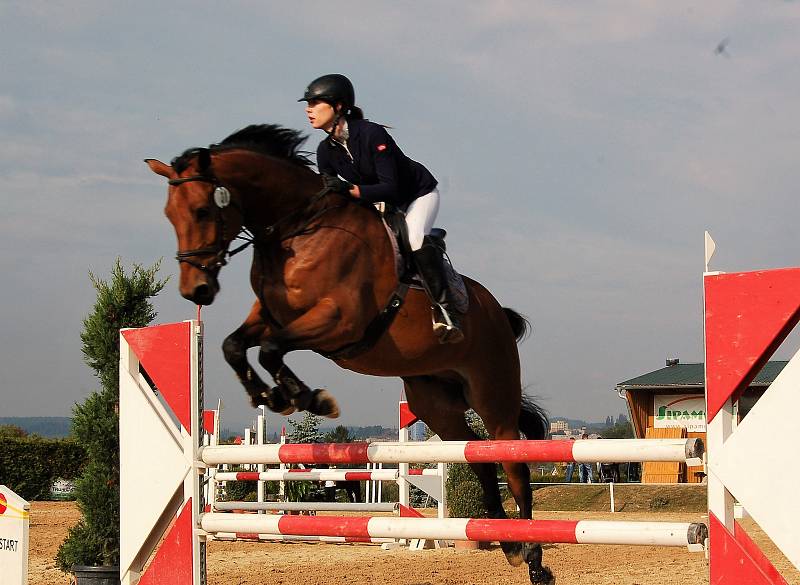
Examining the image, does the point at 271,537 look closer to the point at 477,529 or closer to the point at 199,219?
Answer: the point at 199,219

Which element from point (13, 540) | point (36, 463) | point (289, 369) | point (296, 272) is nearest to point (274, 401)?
point (289, 369)

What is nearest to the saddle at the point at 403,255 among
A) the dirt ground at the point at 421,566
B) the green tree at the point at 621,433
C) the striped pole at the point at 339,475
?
the dirt ground at the point at 421,566

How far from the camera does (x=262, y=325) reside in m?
3.90

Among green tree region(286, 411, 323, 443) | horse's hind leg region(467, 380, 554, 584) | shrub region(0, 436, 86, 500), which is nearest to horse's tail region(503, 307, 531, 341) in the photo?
horse's hind leg region(467, 380, 554, 584)

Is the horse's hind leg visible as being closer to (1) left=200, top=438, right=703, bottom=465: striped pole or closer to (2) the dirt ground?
(1) left=200, top=438, right=703, bottom=465: striped pole

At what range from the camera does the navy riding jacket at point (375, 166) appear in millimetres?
3996

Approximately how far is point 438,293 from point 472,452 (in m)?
1.04

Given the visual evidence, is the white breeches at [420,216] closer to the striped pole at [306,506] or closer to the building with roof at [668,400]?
the striped pole at [306,506]

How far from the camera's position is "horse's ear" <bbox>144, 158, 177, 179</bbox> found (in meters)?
3.73

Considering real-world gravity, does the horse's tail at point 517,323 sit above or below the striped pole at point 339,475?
above

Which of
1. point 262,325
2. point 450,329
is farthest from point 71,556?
point 450,329

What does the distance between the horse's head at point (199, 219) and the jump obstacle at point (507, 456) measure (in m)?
0.19

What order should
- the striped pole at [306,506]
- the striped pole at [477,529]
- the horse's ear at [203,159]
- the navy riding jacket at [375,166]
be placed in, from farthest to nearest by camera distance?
the striped pole at [306,506] < the navy riding jacket at [375,166] < the horse's ear at [203,159] < the striped pole at [477,529]

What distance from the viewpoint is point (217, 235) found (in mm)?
3656
